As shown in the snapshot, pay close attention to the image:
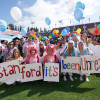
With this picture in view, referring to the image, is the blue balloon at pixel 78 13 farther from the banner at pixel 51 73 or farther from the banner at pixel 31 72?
the banner at pixel 31 72

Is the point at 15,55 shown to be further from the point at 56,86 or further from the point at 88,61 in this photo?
the point at 88,61

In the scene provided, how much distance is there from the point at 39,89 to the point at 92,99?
5.26 feet

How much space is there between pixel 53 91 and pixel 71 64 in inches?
45.7

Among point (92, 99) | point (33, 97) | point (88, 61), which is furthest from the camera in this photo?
point (88, 61)

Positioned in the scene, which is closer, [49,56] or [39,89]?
[39,89]

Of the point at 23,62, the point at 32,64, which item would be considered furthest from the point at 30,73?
the point at 23,62

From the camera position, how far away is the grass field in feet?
10.2

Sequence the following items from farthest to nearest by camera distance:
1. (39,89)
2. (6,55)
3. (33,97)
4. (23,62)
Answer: (6,55)
(23,62)
(39,89)
(33,97)

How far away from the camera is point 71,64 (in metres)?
3.98

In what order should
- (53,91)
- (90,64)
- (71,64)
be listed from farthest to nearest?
(71,64) → (90,64) → (53,91)

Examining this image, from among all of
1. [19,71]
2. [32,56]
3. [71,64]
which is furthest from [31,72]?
[71,64]

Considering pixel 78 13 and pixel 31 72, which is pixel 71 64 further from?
pixel 78 13

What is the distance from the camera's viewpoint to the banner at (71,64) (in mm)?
3930

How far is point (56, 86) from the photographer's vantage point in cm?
375
